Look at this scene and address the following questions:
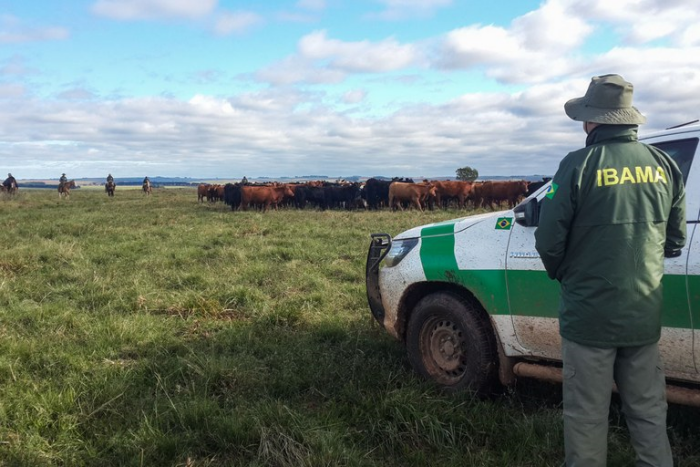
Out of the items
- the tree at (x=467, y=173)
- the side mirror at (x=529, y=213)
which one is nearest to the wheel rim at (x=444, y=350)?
the side mirror at (x=529, y=213)

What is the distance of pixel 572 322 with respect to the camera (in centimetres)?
276

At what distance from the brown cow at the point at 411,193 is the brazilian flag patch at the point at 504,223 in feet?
79.4

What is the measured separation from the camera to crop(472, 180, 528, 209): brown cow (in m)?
28.7

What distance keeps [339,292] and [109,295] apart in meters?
3.00

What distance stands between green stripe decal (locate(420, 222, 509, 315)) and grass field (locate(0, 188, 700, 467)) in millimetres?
735

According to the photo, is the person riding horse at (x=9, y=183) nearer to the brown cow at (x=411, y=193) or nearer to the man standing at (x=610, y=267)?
the brown cow at (x=411, y=193)

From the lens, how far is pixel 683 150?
11.5ft

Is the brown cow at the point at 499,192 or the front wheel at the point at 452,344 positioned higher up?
the brown cow at the point at 499,192

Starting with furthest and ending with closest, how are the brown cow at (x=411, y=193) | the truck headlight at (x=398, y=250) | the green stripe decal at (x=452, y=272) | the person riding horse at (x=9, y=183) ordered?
the person riding horse at (x=9, y=183) < the brown cow at (x=411, y=193) < the truck headlight at (x=398, y=250) < the green stripe decal at (x=452, y=272)

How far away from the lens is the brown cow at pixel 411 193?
28370 mm

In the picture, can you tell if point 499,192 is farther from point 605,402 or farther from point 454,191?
point 605,402

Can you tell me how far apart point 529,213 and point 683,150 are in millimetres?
1050

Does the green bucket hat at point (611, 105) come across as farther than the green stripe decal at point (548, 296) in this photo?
No

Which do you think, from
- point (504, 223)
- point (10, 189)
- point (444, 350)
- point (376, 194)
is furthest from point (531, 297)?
point (10, 189)
